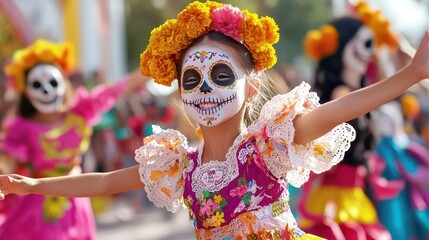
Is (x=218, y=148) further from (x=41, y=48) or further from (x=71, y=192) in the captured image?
(x=41, y=48)

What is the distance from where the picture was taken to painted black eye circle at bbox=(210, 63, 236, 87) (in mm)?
3895

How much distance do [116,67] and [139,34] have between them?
18.0 meters

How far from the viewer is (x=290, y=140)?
3.63 metres

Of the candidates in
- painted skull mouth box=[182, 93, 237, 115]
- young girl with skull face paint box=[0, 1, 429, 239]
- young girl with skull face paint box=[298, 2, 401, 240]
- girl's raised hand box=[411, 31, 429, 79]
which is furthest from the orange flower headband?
girl's raised hand box=[411, 31, 429, 79]

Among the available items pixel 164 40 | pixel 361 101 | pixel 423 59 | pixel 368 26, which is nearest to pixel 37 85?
pixel 368 26

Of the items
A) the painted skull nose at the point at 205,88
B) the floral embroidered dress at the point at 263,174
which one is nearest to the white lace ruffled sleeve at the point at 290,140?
the floral embroidered dress at the point at 263,174

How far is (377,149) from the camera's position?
6.90 metres

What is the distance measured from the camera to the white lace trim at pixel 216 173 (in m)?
3.80

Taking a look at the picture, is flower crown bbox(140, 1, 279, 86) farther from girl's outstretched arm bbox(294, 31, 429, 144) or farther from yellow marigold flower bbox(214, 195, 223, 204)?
yellow marigold flower bbox(214, 195, 223, 204)

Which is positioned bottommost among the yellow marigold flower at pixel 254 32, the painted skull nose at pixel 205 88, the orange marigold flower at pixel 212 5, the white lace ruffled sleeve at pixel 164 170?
the white lace ruffled sleeve at pixel 164 170

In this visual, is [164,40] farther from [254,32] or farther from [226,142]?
[226,142]

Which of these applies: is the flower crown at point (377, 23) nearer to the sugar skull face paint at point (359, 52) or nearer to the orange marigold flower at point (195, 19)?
the sugar skull face paint at point (359, 52)

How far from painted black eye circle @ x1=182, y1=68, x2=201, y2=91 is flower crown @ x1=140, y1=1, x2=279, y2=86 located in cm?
8

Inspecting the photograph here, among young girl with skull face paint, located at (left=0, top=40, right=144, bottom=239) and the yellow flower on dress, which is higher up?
young girl with skull face paint, located at (left=0, top=40, right=144, bottom=239)
